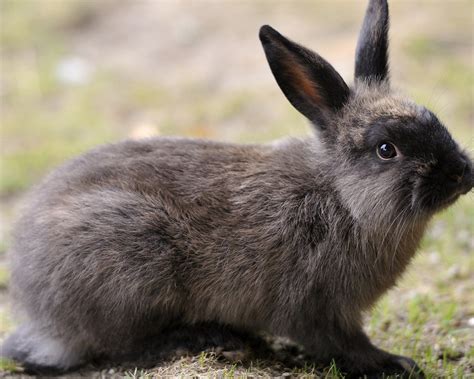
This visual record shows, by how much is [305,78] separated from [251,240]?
1.05m

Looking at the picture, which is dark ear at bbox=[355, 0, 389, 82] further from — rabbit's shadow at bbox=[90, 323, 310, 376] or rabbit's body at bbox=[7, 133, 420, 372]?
rabbit's shadow at bbox=[90, 323, 310, 376]

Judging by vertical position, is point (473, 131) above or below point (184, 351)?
above

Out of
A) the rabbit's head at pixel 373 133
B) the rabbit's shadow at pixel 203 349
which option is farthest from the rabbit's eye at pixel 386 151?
the rabbit's shadow at pixel 203 349

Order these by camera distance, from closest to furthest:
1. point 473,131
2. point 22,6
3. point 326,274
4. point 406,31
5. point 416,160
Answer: point 416,160 < point 326,274 < point 473,131 < point 406,31 < point 22,6

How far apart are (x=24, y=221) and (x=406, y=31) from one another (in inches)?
283

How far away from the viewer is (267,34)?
4578 millimetres

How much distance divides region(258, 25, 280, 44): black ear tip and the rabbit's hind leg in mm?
2233

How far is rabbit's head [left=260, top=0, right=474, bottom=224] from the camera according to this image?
4.33m

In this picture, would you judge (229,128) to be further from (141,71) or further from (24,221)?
(24,221)

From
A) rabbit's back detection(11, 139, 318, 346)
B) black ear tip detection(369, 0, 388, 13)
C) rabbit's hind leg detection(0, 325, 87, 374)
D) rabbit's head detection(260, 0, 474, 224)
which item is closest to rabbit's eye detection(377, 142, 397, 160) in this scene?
rabbit's head detection(260, 0, 474, 224)

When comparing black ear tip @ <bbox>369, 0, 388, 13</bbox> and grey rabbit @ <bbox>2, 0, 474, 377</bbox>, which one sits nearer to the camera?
grey rabbit @ <bbox>2, 0, 474, 377</bbox>

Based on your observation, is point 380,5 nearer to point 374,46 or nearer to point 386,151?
point 374,46

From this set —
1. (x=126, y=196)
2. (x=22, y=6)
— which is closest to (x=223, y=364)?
(x=126, y=196)

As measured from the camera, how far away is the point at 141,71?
11.0 metres
